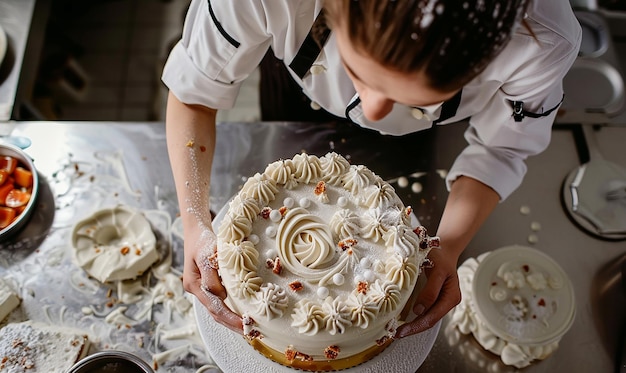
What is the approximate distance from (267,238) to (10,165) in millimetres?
1240

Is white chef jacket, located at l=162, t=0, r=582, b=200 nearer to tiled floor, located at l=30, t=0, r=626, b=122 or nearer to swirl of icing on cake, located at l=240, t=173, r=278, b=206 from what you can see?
swirl of icing on cake, located at l=240, t=173, r=278, b=206

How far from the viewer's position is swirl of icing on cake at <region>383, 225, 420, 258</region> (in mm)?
1428

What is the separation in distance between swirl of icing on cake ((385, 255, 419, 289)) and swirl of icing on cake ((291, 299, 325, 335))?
21 centimetres

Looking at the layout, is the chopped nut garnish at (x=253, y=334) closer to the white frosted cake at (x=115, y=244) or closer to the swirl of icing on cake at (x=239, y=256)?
the swirl of icing on cake at (x=239, y=256)

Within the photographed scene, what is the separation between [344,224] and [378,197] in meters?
0.14

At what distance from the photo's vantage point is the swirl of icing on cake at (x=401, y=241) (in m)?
1.43

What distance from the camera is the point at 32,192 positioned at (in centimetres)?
206

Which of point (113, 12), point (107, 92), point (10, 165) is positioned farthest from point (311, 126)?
point (113, 12)

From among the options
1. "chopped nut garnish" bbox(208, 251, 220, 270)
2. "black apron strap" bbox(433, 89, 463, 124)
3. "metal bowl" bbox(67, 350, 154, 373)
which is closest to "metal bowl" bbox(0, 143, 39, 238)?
"metal bowl" bbox(67, 350, 154, 373)

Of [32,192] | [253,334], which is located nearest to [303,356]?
[253,334]

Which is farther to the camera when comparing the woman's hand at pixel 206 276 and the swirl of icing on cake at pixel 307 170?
the swirl of icing on cake at pixel 307 170

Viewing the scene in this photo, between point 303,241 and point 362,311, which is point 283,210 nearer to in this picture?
point 303,241

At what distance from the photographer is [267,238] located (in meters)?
1.47

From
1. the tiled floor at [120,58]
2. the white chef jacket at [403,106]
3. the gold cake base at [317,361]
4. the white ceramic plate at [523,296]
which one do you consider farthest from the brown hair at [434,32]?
the tiled floor at [120,58]
